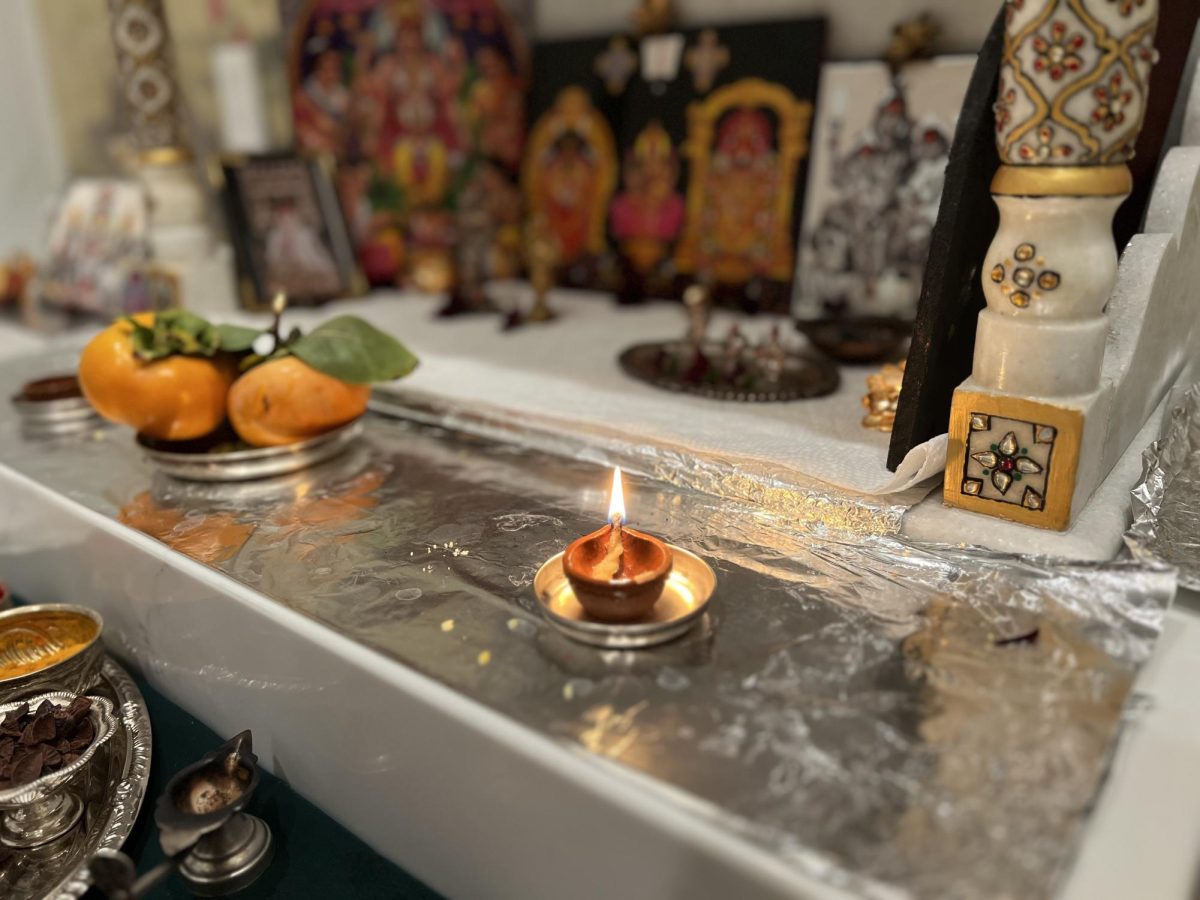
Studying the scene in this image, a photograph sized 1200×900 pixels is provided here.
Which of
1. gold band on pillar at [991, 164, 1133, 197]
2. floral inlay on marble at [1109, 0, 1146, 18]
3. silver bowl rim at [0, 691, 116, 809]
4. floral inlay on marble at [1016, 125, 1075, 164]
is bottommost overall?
silver bowl rim at [0, 691, 116, 809]

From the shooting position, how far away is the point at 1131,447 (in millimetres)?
850

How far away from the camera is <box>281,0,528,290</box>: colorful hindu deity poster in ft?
5.27

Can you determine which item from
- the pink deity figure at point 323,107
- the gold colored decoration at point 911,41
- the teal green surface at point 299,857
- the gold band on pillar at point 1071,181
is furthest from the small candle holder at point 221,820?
the pink deity figure at point 323,107

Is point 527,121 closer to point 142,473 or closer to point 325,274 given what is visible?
point 325,274

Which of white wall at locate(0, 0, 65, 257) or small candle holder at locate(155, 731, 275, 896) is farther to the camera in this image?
white wall at locate(0, 0, 65, 257)

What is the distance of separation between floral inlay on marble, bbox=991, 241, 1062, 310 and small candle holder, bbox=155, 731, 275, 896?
0.67 m

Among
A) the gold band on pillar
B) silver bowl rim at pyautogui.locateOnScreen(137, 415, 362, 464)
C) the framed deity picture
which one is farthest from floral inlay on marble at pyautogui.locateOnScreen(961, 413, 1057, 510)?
the framed deity picture

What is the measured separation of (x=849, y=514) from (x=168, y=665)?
0.63 m

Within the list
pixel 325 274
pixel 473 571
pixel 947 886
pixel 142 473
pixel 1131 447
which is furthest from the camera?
pixel 325 274

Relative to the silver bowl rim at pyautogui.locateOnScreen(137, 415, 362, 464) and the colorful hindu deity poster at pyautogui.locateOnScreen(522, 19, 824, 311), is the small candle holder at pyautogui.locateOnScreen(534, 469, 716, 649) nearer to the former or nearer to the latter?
the silver bowl rim at pyautogui.locateOnScreen(137, 415, 362, 464)

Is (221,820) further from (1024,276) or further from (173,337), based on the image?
(1024,276)

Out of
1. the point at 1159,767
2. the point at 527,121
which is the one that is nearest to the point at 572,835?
the point at 1159,767

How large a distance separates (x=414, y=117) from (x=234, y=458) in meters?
0.94

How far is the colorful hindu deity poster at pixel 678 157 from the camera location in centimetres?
136
